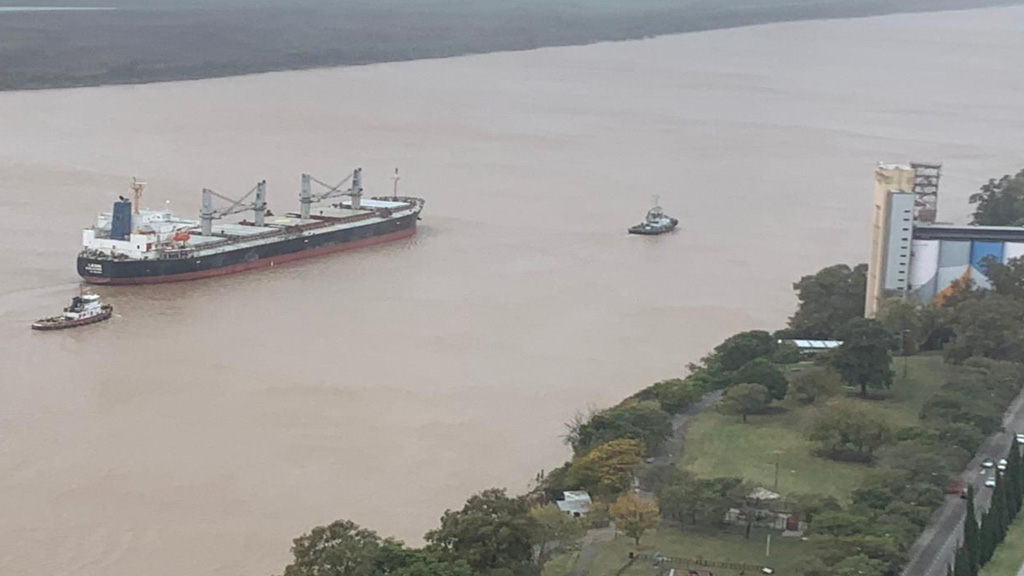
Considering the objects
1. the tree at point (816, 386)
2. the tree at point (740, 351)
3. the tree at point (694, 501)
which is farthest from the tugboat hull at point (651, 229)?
the tree at point (694, 501)

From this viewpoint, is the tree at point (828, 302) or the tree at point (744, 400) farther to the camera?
the tree at point (828, 302)

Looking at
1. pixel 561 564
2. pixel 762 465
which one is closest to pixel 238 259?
pixel 762 465

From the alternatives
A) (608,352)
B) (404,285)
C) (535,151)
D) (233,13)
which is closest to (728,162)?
(535,151)

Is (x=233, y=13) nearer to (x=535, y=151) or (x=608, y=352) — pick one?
(x=535, y=151)

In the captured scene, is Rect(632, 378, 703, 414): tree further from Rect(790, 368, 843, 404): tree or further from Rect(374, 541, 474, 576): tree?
Rect(374, 541, 474, 576): tree

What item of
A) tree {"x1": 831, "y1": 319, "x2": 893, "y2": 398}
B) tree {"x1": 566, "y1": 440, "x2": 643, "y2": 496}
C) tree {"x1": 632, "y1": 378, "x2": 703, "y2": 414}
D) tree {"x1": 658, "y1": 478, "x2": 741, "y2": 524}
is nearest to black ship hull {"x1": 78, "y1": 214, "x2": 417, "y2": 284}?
tree {"x1": 632, "y1": 378, "x2": 703, "y2": 414}

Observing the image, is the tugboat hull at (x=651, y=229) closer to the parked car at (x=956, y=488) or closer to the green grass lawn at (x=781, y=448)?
the green grass lawn at (x=781, y=448)
